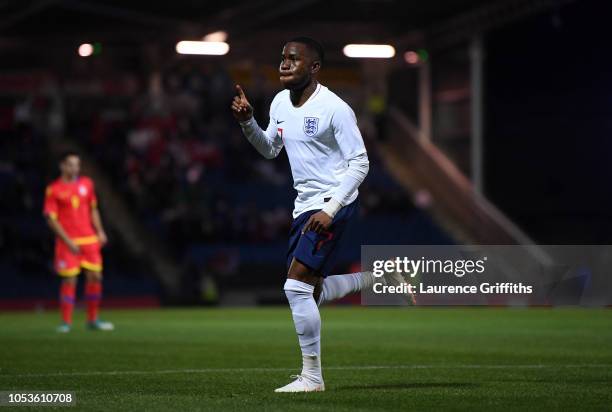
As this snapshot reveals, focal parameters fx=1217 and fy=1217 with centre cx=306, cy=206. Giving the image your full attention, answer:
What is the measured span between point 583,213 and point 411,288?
61.4ft

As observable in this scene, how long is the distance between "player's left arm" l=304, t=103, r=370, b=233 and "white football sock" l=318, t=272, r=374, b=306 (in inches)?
27.5

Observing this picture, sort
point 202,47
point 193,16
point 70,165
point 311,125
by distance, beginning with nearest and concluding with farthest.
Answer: point 311,125 → point 70,165 → point 193,16 → point 202,47

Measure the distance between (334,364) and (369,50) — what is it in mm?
20717

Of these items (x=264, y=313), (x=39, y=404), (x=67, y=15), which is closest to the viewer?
(x=39, y=404)

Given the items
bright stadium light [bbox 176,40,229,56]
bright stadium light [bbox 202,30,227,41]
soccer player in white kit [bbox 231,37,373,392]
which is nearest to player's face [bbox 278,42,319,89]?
soccer player in white kit [bbox 231,37,373,392]

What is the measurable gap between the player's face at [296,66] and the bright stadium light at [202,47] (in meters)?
21.0

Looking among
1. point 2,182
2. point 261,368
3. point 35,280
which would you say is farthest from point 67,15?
point 261,368

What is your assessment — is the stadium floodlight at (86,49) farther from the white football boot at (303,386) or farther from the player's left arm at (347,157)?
the white football boot at (303,386)

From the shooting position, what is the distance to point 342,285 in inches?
315

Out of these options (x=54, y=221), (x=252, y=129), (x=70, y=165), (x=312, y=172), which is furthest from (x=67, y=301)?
(x=312, y=172)

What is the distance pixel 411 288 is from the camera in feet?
27.6

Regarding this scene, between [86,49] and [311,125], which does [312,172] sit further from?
[86,49]

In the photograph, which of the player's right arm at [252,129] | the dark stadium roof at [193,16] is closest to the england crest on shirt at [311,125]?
the player's right arm at [252,129]

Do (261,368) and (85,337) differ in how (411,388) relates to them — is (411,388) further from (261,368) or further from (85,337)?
(85,337)
